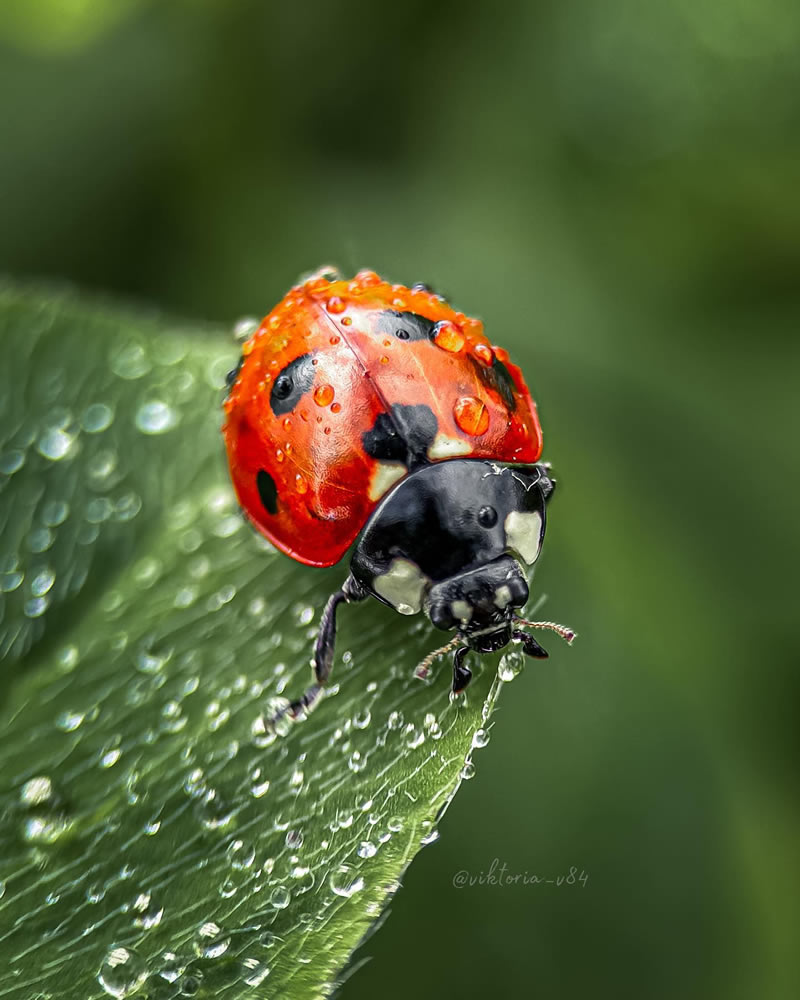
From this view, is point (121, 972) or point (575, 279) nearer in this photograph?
point (121, 972)

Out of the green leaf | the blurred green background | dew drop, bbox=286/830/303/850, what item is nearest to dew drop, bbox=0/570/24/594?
the green leaf

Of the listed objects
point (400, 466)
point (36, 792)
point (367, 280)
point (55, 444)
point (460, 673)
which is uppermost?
point (367, 280)

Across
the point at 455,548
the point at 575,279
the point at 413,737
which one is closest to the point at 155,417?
the point at 455,548

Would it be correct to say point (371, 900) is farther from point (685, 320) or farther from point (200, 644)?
point (685, 320)

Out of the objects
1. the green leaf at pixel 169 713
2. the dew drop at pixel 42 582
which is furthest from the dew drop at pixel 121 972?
the dew drop at pixel 42 582

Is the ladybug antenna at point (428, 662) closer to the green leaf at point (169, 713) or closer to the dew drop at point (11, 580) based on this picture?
the green leaf at point (169, 713)

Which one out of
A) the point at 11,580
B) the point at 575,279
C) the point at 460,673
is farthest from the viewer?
the point at 575,279

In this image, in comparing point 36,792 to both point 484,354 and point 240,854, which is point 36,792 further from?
point 484,354
